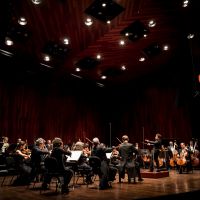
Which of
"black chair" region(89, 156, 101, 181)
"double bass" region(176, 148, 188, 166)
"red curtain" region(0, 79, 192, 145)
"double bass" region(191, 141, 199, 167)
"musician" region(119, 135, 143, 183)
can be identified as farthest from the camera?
"red curtain" region(0, 79, 192, 145)

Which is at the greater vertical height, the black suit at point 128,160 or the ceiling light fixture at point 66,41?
the ceiling light fixture at point 66,41

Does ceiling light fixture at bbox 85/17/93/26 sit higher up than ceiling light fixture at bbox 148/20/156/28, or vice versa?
ceiling light fixture at bbox 148/20/156/28

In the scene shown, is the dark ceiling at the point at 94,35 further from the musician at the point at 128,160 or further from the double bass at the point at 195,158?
the double bass at the point at 195,158

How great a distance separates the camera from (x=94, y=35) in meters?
8.38

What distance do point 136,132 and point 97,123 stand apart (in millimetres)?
2518

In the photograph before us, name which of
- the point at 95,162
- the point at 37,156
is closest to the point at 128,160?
the point at 95,162

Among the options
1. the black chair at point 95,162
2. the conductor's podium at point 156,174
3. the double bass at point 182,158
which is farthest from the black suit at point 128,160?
the double bass at point 182,158

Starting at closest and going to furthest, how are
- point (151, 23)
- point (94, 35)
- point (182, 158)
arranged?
point (151, 23) < point (94, 35) < point (182, 158)

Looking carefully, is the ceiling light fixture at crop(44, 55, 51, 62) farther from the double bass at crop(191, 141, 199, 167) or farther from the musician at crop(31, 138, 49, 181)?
the double bass at crop(191, 141, 199, 167)

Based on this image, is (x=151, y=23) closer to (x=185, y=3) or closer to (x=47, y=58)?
(x=185, y=3)

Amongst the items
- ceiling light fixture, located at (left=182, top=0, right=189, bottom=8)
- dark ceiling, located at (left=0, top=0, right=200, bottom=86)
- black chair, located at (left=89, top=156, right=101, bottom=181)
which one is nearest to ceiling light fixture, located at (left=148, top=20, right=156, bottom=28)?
dark ceiling, located at (left=0, top=0, right=200, bottom=86)

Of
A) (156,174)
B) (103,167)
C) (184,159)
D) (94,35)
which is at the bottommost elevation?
(156,174)

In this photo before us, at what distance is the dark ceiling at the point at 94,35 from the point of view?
688 cm

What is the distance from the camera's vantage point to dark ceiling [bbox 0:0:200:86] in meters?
6.88
